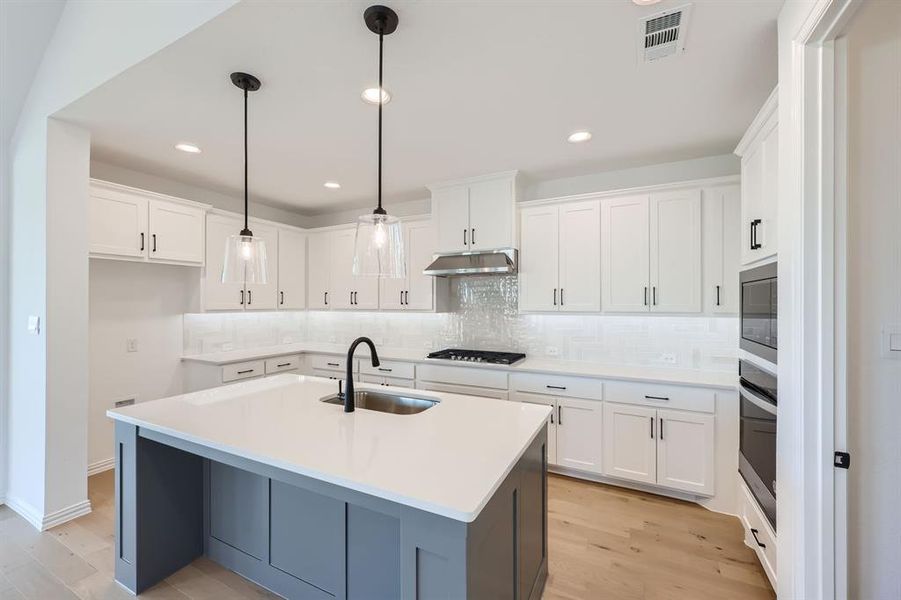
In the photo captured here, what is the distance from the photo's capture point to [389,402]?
229 cm

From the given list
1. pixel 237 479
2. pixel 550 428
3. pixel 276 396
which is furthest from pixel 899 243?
pixel 237 479

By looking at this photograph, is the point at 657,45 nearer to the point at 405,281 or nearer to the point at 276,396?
the point at 276,396

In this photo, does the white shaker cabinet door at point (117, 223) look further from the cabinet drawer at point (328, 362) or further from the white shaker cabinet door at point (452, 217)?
the white shaker cabinet door at point (452, 217)

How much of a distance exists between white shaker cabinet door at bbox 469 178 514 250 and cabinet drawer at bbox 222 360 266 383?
2.52 meters

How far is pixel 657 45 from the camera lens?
5.60 feet

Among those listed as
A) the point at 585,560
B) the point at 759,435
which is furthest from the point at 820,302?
the point at 585,560

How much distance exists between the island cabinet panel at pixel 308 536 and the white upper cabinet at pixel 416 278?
2406mm

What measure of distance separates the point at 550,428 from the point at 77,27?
414 cm

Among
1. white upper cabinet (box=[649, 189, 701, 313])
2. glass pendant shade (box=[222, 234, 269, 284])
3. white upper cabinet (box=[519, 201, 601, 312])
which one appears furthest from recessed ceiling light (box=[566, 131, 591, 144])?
glass pendant shade (box=[222, 234, 269, 284])

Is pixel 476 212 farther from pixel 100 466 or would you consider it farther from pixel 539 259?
pixel 100 466

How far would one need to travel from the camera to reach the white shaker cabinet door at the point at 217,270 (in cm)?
378

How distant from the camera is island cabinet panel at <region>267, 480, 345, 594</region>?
67.8 inches

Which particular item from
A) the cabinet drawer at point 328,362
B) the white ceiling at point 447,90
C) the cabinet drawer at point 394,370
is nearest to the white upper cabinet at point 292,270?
the cabinet drawer at point 328,362

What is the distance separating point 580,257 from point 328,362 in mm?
2934
